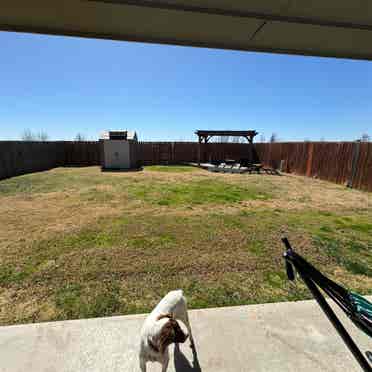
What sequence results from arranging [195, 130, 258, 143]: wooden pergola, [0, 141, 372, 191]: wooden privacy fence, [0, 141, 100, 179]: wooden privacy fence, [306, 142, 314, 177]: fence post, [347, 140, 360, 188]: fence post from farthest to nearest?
[195, 130, 258, 143]: wooden pergola < [306, 142, 314, 177]: fence post < [0, 141, 100, 179]: wooden privacy fence < [0, 141, 372, 191]: wooden privacy fence < [347, 140, 360, 188]: fence post

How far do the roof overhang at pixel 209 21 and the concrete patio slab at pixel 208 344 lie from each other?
248 centimetres

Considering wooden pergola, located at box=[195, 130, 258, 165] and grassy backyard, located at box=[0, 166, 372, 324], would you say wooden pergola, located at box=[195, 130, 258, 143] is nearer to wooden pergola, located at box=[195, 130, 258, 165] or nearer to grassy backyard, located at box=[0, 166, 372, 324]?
wooden pergola, located at box=[195, 130, 258, 165]

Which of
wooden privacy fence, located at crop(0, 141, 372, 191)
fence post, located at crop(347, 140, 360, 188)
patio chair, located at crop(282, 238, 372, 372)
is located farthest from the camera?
wooden privacy fence, located at crop(0, 141, 372, 191)

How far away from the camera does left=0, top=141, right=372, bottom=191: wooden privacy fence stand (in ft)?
28.1

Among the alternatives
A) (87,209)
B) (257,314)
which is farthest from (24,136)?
(257,314)

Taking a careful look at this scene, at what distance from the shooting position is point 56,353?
1.49m

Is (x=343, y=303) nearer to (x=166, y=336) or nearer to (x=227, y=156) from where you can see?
(x=166, y=336)

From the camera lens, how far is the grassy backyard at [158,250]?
7.00 feet

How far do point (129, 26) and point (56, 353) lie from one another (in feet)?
8.56

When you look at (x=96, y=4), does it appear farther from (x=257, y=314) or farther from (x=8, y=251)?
(x=8, y=251)

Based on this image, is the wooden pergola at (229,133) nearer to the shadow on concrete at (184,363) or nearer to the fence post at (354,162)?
the fence post at (354,162)

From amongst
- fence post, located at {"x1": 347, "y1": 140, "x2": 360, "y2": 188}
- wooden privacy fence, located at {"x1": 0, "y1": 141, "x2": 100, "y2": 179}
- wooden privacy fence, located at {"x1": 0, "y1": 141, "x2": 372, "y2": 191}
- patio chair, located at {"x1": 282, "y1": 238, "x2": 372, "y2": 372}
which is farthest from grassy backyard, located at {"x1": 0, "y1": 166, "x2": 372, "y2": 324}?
wooden privacy fence, located at {"x1": 0, "y1": 141, "x2": 100, "y2": 179}

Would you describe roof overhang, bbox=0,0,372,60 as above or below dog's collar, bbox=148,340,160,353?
above

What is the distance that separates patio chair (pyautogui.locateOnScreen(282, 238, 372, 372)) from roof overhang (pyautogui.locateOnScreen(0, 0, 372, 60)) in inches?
70.8
